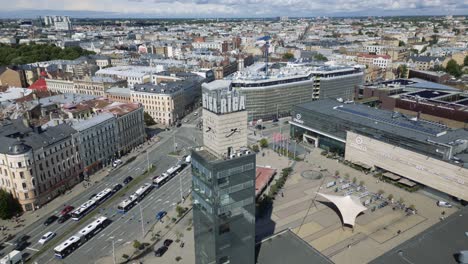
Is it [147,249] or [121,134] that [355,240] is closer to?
[147,249]

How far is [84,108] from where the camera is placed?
412 feet

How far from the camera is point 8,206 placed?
81688mm

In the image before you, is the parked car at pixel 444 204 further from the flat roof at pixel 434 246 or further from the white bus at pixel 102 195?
the white bus at pixel 102 195

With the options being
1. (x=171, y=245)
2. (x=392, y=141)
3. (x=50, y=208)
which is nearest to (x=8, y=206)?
(x=50, y=208)

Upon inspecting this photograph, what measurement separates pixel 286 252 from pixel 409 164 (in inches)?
2288

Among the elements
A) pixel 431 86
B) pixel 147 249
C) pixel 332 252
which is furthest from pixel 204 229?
pixel 431 86

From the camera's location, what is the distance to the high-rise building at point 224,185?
164 feet

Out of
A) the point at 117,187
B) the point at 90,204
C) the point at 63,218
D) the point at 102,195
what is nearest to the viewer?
the point at 63,218

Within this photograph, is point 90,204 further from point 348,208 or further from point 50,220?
point 348,208

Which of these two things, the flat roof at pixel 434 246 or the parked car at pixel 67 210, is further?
the parked car at pixel 67 210

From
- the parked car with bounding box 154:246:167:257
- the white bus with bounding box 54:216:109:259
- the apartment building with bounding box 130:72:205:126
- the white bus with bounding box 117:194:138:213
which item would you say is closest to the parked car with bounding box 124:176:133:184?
the white bus with bounding box 117:194:138:213

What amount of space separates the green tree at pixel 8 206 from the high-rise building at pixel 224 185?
52.7 m

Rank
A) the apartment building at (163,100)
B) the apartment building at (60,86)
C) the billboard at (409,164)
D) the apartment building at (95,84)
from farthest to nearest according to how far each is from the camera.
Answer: the apartment building at (60,86)
the apartment building at (95,84)
the apartment building at (163,100)
the billboard at (409,164)

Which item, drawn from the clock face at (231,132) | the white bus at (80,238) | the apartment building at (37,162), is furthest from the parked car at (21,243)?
the clock face at (231,132)
